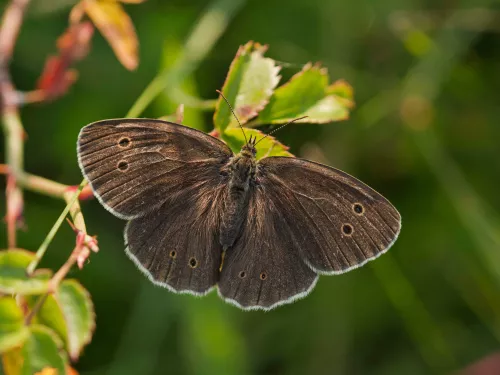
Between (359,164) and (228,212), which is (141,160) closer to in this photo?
(228,212)

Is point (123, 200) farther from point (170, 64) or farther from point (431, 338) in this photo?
point (431, 338)

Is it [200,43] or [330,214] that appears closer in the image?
[330,214]

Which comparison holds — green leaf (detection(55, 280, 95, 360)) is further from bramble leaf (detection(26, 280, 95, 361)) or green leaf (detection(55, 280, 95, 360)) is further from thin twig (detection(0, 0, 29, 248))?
thin twig (detection(0, 0, 29, 248))

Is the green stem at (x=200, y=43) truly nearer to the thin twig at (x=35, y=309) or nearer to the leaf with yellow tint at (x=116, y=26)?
the leaf with yellow tint at (x=116, y=26)

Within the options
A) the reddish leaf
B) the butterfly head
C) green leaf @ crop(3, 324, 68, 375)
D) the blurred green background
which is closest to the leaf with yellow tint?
the reddish leaf

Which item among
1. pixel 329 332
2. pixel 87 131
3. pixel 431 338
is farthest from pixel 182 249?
pixel 431 338

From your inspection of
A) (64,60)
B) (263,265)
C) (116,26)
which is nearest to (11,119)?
(64,60)
